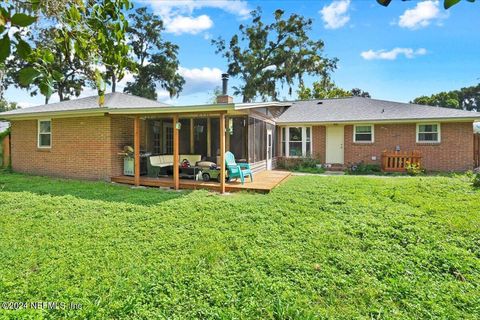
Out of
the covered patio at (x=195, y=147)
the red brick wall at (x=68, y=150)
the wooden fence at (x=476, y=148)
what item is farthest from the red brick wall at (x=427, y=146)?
the red brick wall at (x=68, y=150)

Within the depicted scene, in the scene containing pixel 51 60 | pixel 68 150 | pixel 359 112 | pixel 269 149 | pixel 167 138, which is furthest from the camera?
pixel 359 112

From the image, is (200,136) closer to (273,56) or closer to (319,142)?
(319,142)

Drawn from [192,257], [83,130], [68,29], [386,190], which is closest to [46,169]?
[83,130]

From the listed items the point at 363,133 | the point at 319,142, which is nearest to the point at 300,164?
the point at 319,142

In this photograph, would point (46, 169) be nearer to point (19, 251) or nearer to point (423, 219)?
point (19, 251)

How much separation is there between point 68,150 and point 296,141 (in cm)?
1110

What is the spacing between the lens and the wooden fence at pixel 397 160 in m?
13.5

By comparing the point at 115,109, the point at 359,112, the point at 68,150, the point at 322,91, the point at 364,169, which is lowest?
the point at 364,169

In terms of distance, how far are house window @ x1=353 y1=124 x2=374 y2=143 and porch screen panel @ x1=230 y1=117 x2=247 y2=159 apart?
6800 mm

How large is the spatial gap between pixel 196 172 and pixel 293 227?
549 centimetres

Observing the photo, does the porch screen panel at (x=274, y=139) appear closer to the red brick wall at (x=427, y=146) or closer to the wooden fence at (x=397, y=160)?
the red brick wall at (x=427, y=146)

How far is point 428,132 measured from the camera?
13.9 metres

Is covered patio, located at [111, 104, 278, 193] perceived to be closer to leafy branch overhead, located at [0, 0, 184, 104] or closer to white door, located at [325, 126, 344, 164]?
white door, located at [325, 126, 344, 164]

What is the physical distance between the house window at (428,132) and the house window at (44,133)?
1650 centimetres
